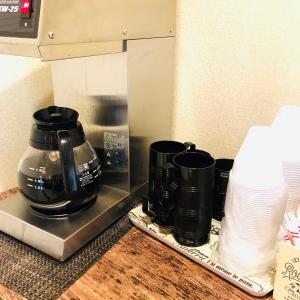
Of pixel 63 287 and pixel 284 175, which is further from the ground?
pixel 284 175

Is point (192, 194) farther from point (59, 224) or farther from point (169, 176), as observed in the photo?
point (59, 224)

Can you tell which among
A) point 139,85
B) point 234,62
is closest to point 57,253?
point 139,85

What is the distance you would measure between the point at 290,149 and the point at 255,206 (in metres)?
0.12

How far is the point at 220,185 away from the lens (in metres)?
0.67

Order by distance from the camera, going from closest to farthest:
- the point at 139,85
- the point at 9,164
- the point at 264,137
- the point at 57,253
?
the point at 264,137 → the point at 57,253 → the point at 139,85 → the point at 9,164

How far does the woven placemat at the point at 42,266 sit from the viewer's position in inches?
22.5

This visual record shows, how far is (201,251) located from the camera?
25.0 inches

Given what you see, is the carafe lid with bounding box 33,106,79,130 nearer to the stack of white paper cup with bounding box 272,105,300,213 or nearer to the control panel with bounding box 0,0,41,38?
the control panel with bounding box 0,0,41,38

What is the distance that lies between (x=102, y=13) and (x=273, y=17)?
0.36 metres

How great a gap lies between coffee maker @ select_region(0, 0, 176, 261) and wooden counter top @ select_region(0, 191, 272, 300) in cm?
9

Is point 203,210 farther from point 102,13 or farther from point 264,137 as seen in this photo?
point 102,13

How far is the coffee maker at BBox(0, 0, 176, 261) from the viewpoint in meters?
0.53

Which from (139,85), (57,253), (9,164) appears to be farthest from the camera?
(9,164)

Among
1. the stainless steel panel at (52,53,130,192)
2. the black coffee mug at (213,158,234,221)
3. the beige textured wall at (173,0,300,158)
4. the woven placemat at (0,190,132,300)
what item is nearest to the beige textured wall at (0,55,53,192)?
the stainless steel panel at (52,53,130,192)
